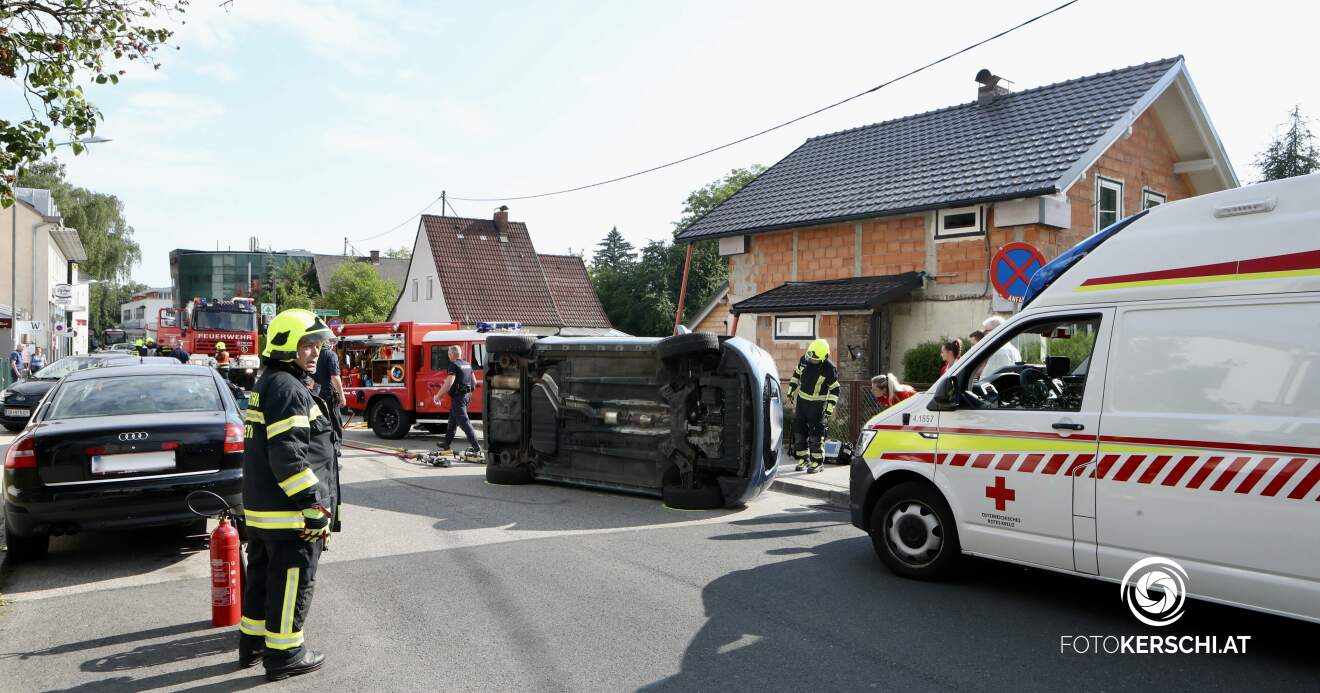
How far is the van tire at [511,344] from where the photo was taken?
10.6 meters

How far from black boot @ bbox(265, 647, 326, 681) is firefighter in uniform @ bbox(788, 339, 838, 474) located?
26.0 feet

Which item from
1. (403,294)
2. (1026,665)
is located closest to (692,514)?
(1026,665)

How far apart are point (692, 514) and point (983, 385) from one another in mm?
3751

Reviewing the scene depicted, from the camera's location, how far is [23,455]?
6.29 metres

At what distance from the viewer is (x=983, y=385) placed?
6.00 metres

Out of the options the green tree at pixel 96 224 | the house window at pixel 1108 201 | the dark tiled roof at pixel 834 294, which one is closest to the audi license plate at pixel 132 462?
the dark tiled roof at pixel 834 294

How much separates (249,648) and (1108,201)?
17.0 m

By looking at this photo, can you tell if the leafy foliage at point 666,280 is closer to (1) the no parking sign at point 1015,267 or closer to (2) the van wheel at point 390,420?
(2) the van wheel at point 390,420

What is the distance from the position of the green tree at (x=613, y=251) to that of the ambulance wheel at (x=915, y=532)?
64.8 meters

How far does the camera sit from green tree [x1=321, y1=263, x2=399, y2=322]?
4569 cm

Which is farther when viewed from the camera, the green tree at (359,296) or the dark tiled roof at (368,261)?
the dark tiled roof at (368,261)

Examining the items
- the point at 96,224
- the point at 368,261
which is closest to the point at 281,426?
the point at 96,224

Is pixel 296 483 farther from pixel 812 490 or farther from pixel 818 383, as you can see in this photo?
pixel 818 383

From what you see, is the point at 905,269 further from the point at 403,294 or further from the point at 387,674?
the point at 403,294
